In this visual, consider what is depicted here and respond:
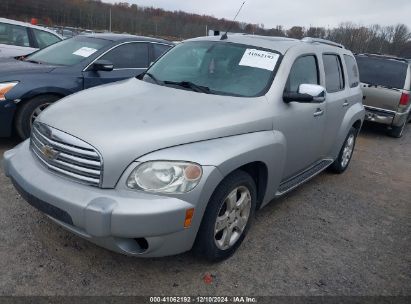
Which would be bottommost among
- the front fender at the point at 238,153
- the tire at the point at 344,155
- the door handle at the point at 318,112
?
the tire at the point at 344,155

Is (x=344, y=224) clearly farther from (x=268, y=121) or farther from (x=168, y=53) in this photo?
(x=168, y=53)

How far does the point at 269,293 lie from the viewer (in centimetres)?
275

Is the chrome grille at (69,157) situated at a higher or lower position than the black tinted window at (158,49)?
lower

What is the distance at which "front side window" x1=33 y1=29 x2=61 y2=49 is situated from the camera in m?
8.50

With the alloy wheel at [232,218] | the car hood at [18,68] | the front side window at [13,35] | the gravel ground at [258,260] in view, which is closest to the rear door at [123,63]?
the car hood at [18,68]

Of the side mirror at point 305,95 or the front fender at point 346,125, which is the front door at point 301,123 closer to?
the side mirror at point 305,95

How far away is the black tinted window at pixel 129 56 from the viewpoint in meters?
5.67

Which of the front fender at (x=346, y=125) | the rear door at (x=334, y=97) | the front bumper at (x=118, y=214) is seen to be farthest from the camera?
the front fender at (x=346, y=125)

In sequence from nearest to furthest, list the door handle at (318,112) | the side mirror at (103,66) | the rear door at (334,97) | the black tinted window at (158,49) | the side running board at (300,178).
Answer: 1. the side running board at (300,178)
2. the door handle at (318,112)
3. the rear door at (334,97)
4. the side mirror at (103,66)
5. the black tinted window at (158,49)

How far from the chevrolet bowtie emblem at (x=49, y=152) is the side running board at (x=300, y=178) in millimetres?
1999

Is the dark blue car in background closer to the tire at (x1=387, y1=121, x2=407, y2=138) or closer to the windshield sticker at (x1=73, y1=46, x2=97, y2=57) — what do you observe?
the windshield sticker at (x1=73, y1=46, x2=97, y2=57)

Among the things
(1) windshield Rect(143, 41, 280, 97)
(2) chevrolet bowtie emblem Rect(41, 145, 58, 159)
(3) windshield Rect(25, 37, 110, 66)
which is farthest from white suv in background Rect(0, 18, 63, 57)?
(2) chevrolet bowtie emblem Rect(41, 145, 58, 159)

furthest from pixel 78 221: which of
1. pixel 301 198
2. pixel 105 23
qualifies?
pixel 105 23

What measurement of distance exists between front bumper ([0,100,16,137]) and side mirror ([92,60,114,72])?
1.17 meters
